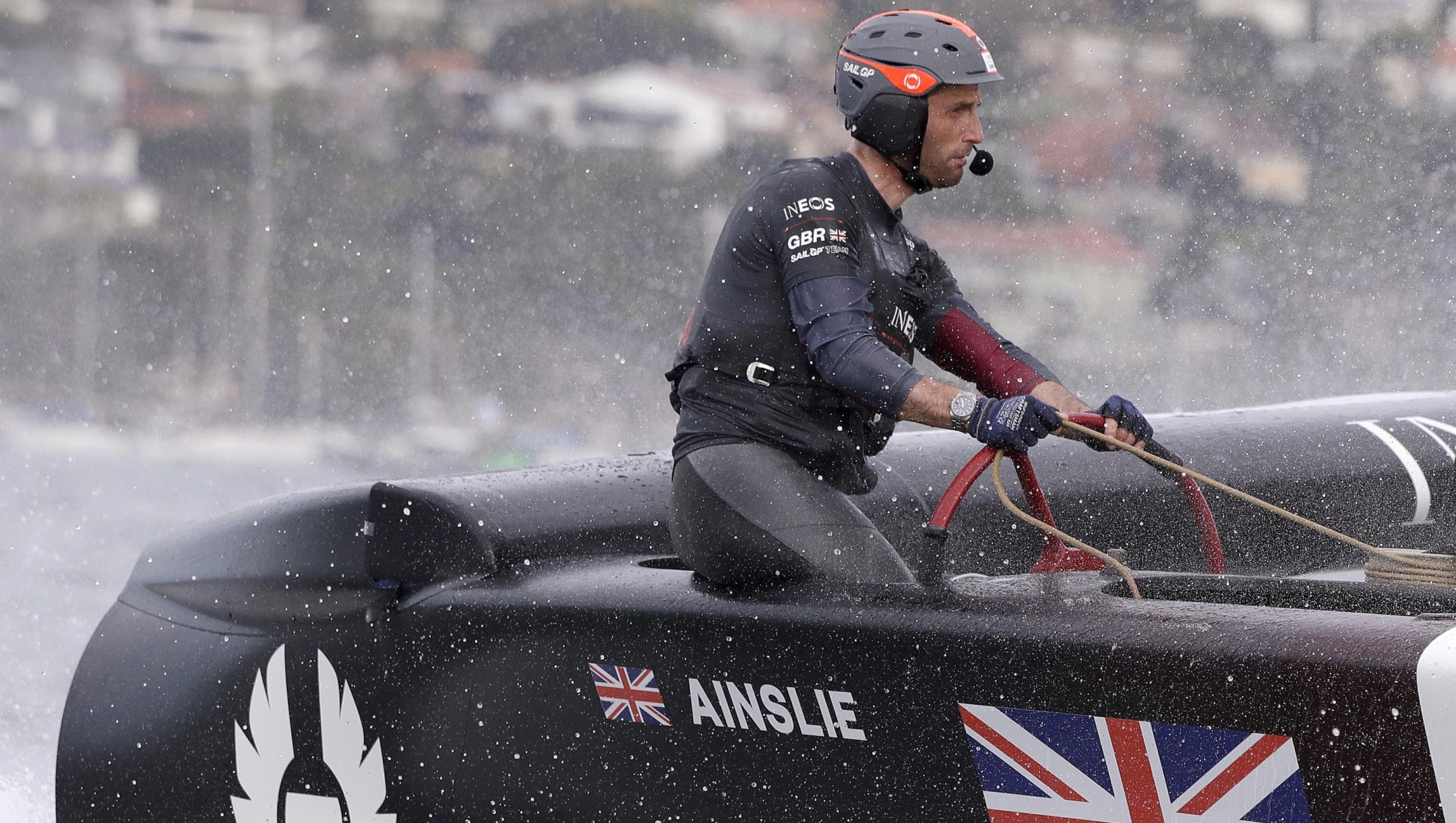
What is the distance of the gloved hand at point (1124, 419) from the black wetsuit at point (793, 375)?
1.02ft

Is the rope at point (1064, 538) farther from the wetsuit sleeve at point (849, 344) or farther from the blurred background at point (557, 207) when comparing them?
the blurred background at point (557, 207)

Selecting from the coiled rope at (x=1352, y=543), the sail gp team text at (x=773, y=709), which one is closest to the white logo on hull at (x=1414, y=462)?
the coiled rope at (x=1352, y=543)

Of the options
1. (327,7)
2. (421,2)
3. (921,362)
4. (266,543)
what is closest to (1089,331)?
(921,362)

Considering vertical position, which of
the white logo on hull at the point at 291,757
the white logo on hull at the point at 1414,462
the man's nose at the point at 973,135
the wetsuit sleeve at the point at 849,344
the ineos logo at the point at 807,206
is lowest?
the white logo on hull at the point at 291,757

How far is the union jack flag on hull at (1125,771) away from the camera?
184 centimetres

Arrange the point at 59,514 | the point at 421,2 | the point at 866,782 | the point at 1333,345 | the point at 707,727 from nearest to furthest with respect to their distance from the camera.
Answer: the point at 866,782, the point at 707,727, the point at 59,514, the point at 1333,345, the point at 421,2

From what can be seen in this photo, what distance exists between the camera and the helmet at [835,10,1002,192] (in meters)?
2.54

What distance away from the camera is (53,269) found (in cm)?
2577

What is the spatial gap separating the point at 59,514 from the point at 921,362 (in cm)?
891

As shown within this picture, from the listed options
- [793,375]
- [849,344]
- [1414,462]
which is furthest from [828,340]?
[1414,462]

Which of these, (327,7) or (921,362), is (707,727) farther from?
(327,7)

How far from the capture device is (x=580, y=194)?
2633 cm

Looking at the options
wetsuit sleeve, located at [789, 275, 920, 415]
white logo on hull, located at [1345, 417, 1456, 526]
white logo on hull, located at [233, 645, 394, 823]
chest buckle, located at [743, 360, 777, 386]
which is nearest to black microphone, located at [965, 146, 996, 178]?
wetsuit sleeve, located at [789, 275, 920, 415]

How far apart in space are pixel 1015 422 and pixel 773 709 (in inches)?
19.8
